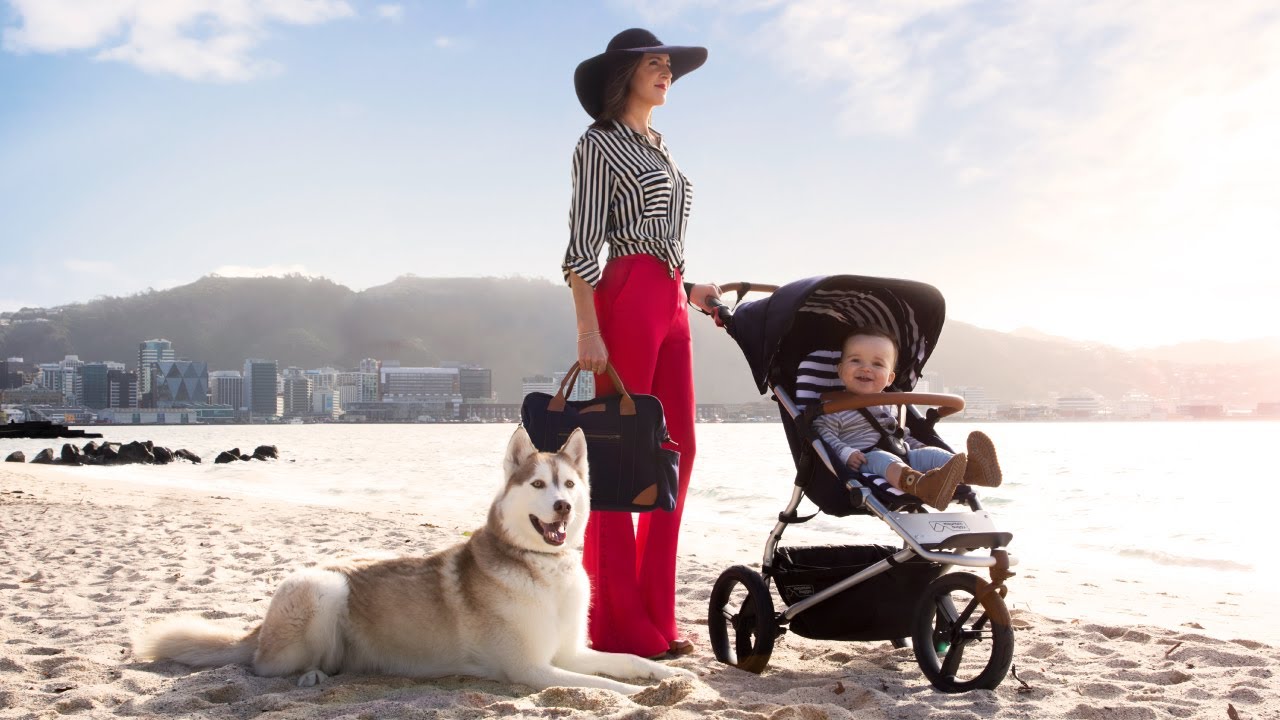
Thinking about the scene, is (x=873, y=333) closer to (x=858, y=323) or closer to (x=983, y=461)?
(x=858, y=323)

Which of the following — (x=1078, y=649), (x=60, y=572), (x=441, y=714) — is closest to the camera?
(x=441, y=714)

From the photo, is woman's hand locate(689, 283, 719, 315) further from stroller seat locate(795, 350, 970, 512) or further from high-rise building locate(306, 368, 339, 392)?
high-rise building locate(306, 368, 339, 392)

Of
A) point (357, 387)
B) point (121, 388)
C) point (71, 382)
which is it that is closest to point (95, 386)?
point (121, 388)

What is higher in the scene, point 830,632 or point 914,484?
point 914,484

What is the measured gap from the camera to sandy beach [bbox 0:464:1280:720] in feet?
9.52

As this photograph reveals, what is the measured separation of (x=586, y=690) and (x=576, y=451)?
0.80 meters

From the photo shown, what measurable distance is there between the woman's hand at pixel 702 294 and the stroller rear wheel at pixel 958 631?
5.23 ft

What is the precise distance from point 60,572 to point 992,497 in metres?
14.4

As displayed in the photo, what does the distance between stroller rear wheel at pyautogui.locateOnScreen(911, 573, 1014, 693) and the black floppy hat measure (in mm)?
2229

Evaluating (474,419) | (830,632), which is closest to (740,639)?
(830,632)

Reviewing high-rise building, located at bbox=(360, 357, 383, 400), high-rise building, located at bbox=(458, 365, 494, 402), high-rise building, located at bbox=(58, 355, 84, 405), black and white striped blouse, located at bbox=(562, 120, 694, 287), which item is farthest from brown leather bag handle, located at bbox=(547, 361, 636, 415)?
high-rise building, located at bbox=(360, 357, 383, 400)

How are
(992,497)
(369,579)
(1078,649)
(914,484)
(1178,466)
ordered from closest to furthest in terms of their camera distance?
1. (914,484)
2. (369,579)
3. (1078,649)
4. (992,497)
5. (1178,466)

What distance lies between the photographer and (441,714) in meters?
2.76

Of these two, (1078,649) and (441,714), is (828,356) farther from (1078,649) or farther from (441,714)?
(441,714)
